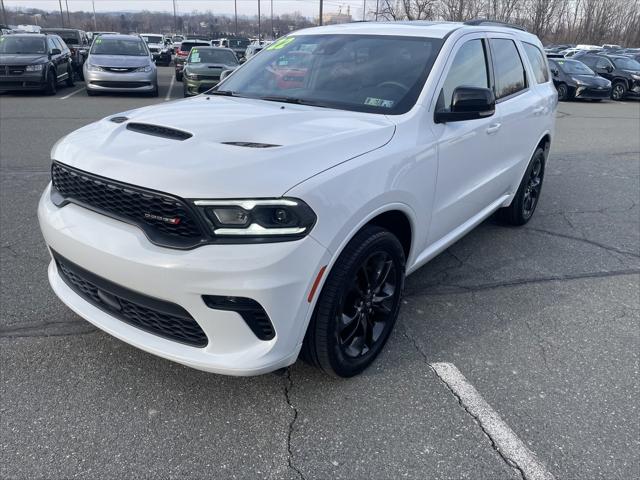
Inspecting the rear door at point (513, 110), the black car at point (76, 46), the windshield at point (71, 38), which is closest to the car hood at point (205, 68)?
the black car at point (76, 46)

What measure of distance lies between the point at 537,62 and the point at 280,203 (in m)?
4.35

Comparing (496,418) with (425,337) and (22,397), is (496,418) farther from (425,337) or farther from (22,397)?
(22,397)

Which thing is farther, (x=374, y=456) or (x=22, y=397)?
(x=22, y=397)

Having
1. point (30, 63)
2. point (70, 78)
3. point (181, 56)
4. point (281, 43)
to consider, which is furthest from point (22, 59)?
point (281, 43)

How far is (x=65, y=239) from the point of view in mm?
2576

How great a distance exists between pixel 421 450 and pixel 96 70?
559 inches

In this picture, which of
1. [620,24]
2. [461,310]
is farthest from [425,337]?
[620,24]

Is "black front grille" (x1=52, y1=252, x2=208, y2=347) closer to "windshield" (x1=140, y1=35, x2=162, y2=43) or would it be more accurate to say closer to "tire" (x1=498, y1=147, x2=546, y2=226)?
"tire" (x1=498, y1=147, x2=546, y2=226)

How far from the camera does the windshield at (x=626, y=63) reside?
22062mm

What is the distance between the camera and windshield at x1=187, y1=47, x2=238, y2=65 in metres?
16.1

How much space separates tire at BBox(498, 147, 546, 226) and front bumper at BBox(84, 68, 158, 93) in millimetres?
11579

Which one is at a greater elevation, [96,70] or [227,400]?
[96,70]

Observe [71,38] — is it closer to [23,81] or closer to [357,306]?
[23,81]

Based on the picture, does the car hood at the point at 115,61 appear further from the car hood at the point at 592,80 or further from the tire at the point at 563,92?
the car hood at the point at 592,80
